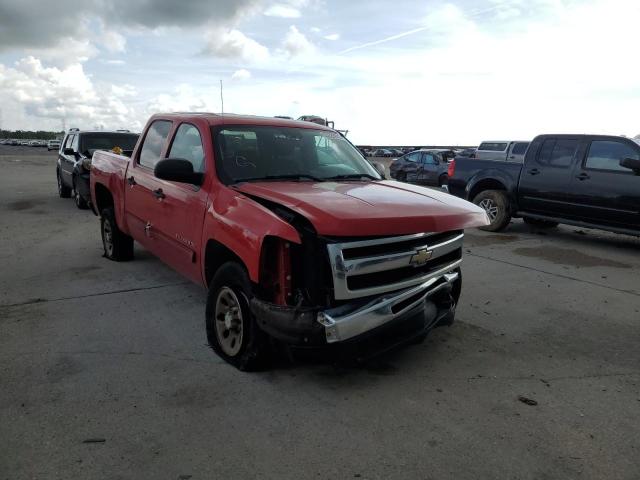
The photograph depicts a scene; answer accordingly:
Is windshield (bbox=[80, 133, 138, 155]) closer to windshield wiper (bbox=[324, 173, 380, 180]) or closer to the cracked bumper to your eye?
windshield wiper (bbox=[324, 173, 380, 180])

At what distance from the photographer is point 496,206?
969 cm

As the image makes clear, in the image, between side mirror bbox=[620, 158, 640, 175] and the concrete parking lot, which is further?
side mirror bbox=[620, 158, 640, 175]

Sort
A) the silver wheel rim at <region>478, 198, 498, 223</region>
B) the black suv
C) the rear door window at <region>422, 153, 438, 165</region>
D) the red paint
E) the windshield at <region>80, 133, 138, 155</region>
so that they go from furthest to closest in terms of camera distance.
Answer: the rear door window at <region>422, 153, 438, 165</region> < the windshield at <region>80, 133, 138, 155</region> < the black suv < the silver wheel rim at <region>478, 198, 498, 223</region> < the red paint

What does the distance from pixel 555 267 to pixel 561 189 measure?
88.0 inches

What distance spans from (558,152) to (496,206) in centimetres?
146

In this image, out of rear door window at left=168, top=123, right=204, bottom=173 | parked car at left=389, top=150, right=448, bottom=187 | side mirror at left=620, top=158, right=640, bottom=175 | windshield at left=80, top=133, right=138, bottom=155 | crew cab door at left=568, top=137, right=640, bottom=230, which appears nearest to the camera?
rear door window at left=168, top=123, right=204, bottom=173

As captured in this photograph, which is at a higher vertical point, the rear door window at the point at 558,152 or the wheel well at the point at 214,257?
the rear door window at the point at 558,152

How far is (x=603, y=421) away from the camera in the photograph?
307 centimetres

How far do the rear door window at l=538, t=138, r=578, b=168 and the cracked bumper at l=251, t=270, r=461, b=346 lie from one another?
21.3ft

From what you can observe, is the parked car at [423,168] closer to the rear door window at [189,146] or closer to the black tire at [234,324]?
the rear door window at [189,146]

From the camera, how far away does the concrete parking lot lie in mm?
2615

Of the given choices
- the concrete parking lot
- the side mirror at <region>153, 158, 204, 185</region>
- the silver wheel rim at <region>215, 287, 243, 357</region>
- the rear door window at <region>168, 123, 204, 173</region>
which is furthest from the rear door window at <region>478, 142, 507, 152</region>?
the silver wheel rim at <region>215, 287, 243, 357</region>

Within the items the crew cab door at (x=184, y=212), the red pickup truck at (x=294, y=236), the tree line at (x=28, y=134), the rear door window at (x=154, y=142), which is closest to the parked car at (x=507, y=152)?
the rear door window at (x=154, y=142)

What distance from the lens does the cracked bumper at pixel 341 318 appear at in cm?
301
